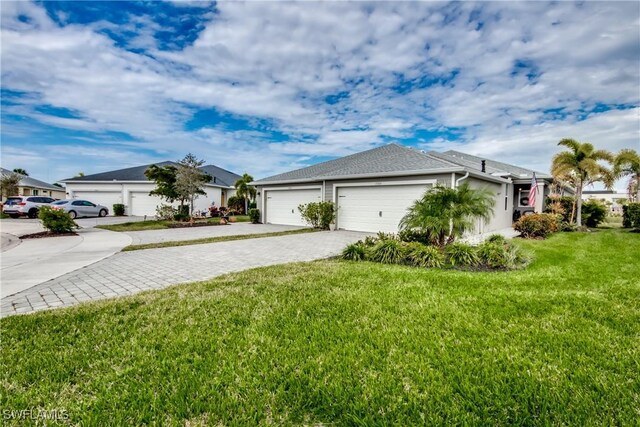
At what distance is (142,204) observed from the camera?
80.6 feet

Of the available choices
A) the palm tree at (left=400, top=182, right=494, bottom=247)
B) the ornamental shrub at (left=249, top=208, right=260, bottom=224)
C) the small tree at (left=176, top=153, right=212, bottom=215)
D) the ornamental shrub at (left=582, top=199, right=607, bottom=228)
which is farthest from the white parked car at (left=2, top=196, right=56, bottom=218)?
the ornamental shrub at (left=582, top=199, right=607, bottom=228)

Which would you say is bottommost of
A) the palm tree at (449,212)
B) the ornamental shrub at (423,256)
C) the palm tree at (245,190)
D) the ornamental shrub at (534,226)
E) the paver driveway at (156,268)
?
the paver driveway at (156,268)

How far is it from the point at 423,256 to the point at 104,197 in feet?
91.4

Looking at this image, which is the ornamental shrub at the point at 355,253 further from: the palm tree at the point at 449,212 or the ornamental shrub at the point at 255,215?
the ornamental shrub at the point at 255,215

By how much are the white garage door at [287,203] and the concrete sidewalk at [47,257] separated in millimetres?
8688

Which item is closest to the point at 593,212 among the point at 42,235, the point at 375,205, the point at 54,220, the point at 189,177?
the point at 375,205

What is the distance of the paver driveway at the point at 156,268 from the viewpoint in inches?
181

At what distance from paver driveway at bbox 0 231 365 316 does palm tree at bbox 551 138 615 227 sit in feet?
42.4

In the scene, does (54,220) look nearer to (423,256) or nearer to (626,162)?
(423,256)

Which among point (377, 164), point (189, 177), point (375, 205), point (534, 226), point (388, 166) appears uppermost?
point (377, 164)

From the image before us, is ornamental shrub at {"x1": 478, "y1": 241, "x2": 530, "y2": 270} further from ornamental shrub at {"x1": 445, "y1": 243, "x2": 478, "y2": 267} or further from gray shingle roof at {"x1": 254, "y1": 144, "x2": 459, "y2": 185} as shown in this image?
gray shingle roof at {"x1": 254, "y1": 144, "x2": 459, "y2": 185}

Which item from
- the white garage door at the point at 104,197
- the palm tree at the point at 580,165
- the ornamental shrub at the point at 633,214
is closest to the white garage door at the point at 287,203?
the palm tree at the point at 580,165

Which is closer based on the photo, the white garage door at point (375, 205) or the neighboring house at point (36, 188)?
the white garage door at point (375, 205)

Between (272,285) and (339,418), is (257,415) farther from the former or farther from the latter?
(272,285)
